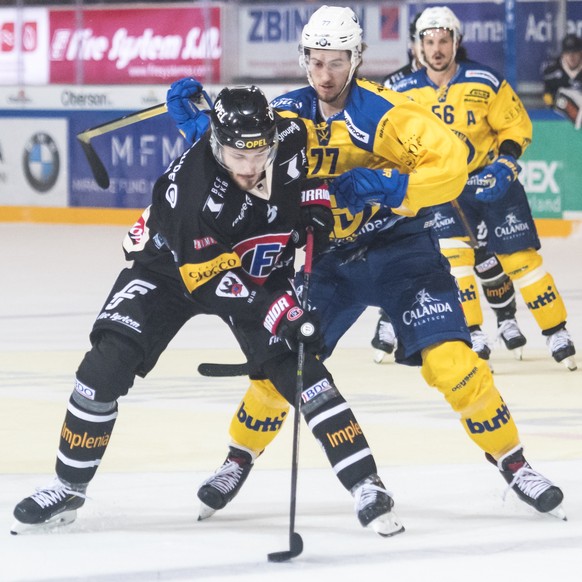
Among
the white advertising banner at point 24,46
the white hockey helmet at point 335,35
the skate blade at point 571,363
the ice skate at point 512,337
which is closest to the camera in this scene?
the white hockey helmet at point 335,35

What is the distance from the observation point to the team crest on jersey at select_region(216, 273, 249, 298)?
4156 mm

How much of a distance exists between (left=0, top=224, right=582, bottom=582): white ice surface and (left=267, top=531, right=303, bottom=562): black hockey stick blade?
3 centimetres

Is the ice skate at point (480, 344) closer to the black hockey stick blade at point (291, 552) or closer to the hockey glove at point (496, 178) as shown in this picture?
the hockey glove at point (496, 178)

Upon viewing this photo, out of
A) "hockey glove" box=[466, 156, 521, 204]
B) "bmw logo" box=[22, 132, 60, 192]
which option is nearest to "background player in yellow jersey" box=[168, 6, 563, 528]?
"hockey glove" box=[466, 156, 521, 204]

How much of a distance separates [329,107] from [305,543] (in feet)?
4.04

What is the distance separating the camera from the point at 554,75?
1259 centimetres

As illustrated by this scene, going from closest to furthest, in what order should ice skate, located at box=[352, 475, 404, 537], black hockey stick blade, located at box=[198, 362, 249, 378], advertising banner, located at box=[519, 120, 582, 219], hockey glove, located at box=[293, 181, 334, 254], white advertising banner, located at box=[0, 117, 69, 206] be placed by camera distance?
ice skate, located at box=[352, 475, 404, 537] < black hockey stick blade, located at box=[198, 362, 249, 378] < hockey glove, located at box=[293, 181, 334, 254] < advertising banner, located at box=[519, 120, 582, 219] < white advertising banner, located at box=[0, 117, 69, 206]

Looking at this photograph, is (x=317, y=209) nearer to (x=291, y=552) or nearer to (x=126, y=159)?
(x=291, y=552)

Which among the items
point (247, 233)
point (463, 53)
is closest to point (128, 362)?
point (247, 233)

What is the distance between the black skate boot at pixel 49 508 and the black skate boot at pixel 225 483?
335 millimetres

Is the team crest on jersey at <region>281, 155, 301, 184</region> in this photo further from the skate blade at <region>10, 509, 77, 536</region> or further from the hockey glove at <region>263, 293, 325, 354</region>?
the skate blade at <region>10, 509, 77, 536</region>

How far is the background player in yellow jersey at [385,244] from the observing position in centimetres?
444

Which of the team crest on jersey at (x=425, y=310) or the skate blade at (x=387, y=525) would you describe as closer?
the skate blade at (x=387, y=525)

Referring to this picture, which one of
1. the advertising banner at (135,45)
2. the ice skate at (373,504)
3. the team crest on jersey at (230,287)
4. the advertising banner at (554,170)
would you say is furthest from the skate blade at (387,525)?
the advertising banner at (135,45)
